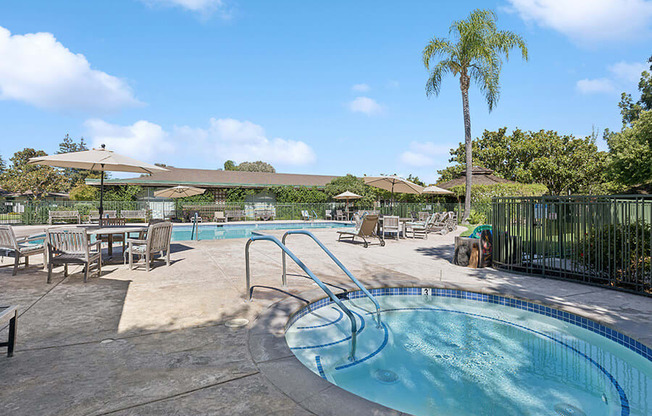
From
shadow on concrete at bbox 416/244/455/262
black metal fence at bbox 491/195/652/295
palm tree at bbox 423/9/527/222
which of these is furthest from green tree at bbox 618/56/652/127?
black metal fence at bbox 491/195/652/295

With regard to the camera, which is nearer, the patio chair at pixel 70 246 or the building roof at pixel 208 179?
the patio chair at pixel 70 246

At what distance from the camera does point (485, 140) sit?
38.8 meters

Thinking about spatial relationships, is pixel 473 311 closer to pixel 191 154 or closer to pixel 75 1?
pixel 75 1

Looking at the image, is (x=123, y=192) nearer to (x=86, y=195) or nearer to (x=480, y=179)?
(x=86, y=195)

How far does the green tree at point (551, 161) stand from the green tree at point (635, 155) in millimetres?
12486

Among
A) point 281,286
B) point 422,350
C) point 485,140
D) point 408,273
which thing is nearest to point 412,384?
point 422,350

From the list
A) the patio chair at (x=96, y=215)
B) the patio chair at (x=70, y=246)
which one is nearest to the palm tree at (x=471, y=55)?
the patio chair at (x=70, y=246)

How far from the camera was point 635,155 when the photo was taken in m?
18.0

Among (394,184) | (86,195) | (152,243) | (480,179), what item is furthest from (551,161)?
(86,195)

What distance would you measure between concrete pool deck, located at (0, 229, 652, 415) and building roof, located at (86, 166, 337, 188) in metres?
19.1

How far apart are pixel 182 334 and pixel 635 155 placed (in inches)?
924

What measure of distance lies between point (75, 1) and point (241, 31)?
7.39m

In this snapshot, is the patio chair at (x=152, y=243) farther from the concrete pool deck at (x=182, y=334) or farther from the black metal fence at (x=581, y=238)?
the black metal fence at (x=581, y=238)

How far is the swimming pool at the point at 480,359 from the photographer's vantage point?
2922 mm
